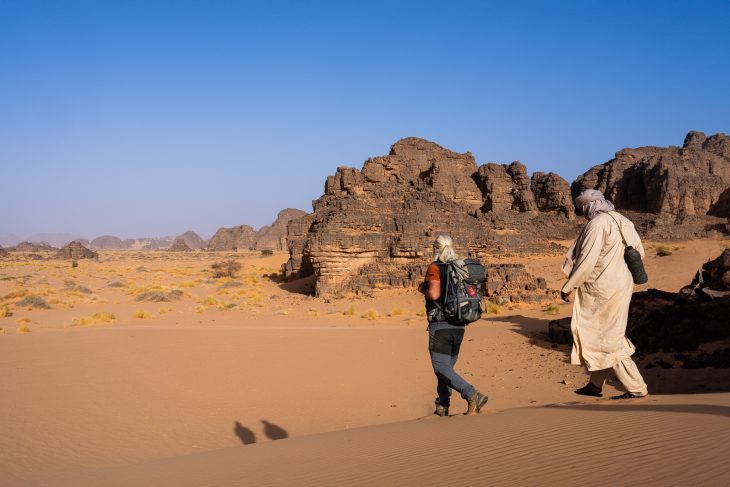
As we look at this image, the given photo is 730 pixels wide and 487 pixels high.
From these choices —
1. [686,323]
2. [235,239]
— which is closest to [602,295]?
[686,323]

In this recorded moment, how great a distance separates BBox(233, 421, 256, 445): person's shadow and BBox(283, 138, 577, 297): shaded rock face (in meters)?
16.1

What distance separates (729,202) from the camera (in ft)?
165

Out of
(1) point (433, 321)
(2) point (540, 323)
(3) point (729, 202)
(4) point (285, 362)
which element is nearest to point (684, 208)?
(3) point (729, 202)

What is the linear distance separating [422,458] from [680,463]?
1718 millimetres

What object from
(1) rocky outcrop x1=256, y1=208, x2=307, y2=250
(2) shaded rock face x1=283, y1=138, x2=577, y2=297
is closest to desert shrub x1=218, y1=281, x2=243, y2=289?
(2) shaded rock face x1=283, y1=138, x2=577, y2=297

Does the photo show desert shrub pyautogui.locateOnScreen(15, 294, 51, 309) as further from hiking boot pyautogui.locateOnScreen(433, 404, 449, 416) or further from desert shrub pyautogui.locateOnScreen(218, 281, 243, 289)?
hiking boot pyautogui.locateOnScreen(433, 404, 449, 416)

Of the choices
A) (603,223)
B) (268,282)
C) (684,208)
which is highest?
(684,208)

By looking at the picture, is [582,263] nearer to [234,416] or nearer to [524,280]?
[234,416]

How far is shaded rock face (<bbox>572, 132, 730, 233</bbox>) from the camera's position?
52.5m

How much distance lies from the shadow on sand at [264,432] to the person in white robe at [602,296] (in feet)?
13.1

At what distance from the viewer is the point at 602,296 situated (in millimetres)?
4879

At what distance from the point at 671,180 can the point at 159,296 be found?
5126cm

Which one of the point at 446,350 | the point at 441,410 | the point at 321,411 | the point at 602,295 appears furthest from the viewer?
the point at 321,411

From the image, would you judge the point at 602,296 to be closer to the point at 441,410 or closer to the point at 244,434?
the point at 441,410
